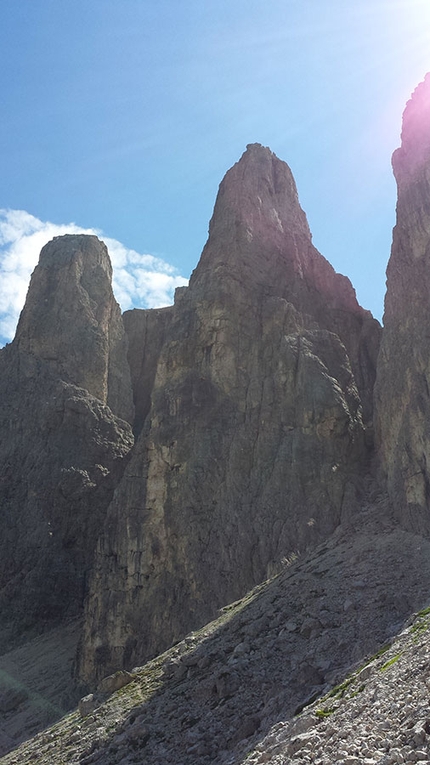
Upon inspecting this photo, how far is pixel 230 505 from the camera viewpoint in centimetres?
4269

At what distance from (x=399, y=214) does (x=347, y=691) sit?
3059 cm

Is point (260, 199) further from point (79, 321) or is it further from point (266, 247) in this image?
point (79, 321)

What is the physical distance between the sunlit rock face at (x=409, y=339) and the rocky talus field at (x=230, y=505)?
0.15m

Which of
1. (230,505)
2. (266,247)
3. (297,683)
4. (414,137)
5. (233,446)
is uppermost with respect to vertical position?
(266,247)

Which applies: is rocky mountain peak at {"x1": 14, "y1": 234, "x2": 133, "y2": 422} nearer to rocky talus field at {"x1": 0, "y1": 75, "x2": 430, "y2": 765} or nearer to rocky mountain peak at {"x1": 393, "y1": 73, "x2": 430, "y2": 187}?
rocky talus field at {"x1": 0, "y1": 75, "x2": 430, "y2": 765}

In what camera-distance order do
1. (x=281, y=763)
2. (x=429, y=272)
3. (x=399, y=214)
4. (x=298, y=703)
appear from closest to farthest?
(x=281, y=763), (x=298, y=703), (x=429, y=272), (x=399, y=214)

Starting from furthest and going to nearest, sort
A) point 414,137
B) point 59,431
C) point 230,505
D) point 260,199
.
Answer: point 59,431
point 260,199
point 230,505
point 414,137

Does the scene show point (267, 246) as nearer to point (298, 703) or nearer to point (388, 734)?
point (298, 703)

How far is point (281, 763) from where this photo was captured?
1282 centimetres

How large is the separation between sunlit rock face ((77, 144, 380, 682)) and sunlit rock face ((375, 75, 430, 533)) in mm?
5276

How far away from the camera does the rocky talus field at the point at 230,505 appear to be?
19281 mm

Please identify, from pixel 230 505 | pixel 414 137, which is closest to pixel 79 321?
pixel 230 505

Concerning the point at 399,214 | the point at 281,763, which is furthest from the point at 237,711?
the point at 399,214

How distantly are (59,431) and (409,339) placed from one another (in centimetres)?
3827
